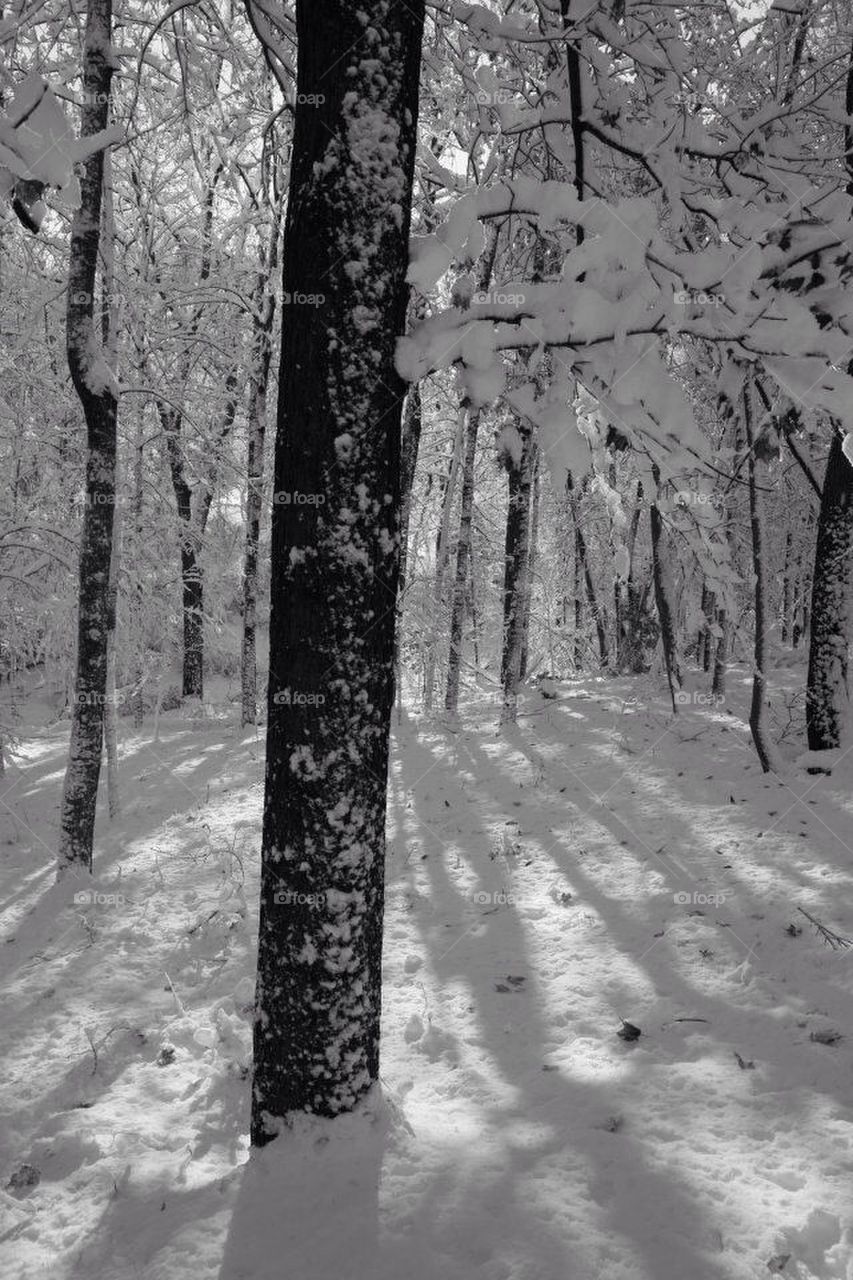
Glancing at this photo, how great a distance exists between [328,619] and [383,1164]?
1766mm

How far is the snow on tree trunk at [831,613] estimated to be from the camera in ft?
23.4

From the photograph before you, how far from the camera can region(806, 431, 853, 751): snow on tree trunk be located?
7129 millimetres

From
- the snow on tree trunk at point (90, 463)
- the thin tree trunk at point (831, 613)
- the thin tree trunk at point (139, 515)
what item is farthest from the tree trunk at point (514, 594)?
the snow on tree trunk at point (90, 463)

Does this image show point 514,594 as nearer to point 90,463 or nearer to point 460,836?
point 460,836

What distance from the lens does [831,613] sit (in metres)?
7.25

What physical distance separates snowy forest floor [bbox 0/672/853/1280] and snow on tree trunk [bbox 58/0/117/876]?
827 mm

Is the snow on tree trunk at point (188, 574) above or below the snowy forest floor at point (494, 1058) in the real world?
above

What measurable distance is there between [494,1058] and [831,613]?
18.8 feet

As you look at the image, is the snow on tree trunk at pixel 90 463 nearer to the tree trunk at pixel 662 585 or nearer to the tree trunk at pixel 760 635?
the tree trunk at pixel 662 585

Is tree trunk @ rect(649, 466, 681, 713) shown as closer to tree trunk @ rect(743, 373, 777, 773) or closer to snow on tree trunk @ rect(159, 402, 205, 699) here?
tree trunk @ rect(743, 373, 777, 773)

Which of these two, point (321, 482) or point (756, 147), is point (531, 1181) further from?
point (756, 147)

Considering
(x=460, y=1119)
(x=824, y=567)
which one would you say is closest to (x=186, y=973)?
(x=460, y=1119)

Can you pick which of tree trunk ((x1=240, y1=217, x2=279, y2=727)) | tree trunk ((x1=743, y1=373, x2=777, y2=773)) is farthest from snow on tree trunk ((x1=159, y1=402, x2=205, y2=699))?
tree trunk ((x1=743, y1=373, x2=777, y2=773))

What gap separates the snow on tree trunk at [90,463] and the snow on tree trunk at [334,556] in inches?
169
